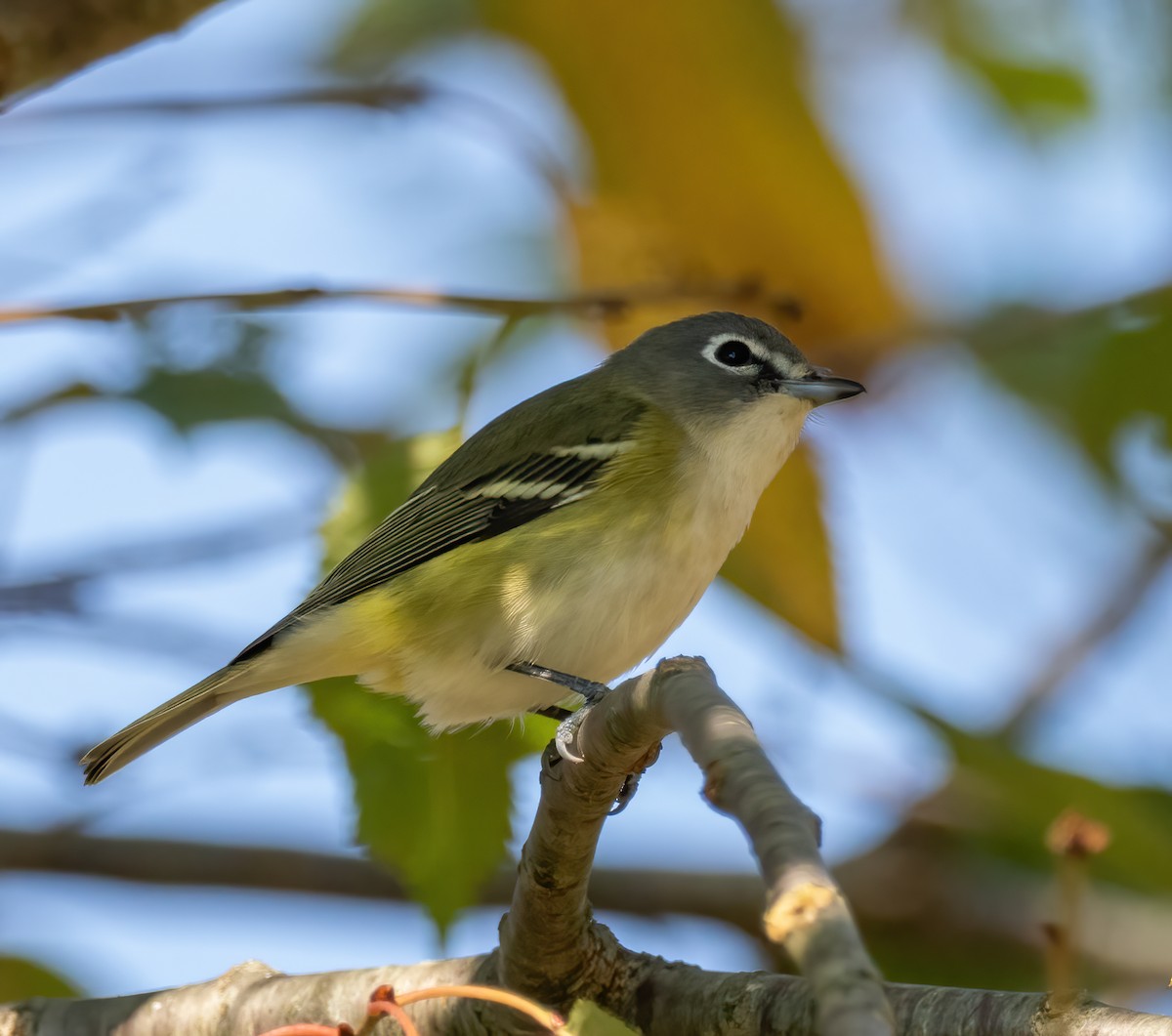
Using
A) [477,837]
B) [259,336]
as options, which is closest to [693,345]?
[259,336]

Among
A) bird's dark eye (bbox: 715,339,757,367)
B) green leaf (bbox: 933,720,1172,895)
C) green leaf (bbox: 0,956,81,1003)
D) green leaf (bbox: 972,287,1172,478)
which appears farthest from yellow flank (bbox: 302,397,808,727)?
green leaf (bbox: 0,956,81,1003)

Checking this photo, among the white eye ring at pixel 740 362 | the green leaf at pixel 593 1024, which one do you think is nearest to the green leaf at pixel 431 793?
the green leaf at pixel 593 1024

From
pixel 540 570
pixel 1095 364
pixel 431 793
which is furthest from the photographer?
pixel 540 570

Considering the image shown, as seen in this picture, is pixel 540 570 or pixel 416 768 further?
pixel 540 570

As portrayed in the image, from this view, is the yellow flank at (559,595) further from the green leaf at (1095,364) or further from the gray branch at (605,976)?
the green leaf at (1095,364)

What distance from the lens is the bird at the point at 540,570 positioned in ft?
12.8

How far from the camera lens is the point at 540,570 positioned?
3.94m

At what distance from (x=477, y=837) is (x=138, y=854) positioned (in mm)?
2147

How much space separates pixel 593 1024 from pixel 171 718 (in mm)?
2522

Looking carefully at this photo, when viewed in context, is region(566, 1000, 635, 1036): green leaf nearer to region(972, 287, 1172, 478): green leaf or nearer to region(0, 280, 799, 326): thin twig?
region(0, 280, 799, 326): thin twig

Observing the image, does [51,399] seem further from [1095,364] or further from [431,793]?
[1095,364]

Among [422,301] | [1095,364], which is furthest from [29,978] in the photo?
[1095,364]

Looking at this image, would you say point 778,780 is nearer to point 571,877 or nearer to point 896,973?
point 571,877

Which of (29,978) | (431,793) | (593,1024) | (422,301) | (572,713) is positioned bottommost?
(593,1024)
